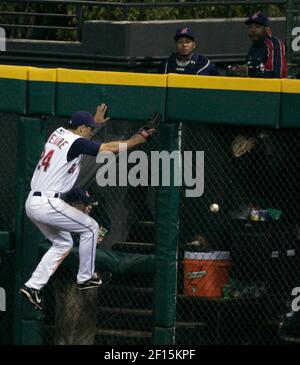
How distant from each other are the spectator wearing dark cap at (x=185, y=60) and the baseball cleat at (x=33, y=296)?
2.41m

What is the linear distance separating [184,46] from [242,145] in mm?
1564

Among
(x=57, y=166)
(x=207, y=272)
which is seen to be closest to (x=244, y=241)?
(x=207, y=272)

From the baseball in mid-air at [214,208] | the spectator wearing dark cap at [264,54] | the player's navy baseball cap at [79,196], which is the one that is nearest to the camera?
the player's navy baseball cap at [79,196]

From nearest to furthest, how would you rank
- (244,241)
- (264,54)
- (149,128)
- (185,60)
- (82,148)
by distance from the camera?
(149,128) → (82,148) → (244,241) → (264,54) → (185,60)

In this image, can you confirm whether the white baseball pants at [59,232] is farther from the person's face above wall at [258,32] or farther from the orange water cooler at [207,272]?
the person's face above wall at [258,32]

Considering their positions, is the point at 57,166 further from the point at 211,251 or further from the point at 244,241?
the point at 244,241

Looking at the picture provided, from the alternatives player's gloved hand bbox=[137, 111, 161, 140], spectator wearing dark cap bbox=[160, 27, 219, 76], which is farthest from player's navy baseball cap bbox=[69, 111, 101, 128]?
spectator wearing dark cap bbox=[160, 27, 219, 76]

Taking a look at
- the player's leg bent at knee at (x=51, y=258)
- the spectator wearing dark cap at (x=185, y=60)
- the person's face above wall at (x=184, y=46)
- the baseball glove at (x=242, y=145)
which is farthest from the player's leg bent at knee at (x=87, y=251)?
the person's face above wall at (x=184, y=46)

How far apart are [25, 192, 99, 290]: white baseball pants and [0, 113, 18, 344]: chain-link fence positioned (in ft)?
1.83

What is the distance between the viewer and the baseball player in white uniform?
358 inches

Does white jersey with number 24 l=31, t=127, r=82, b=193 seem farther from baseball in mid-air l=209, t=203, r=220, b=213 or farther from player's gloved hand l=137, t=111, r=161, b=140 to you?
baseball in mid-air l=209, t=203, r=220, b=213

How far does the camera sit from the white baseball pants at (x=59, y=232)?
9.12 m

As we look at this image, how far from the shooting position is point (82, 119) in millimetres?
9086

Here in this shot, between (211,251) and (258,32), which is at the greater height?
(258,32)
